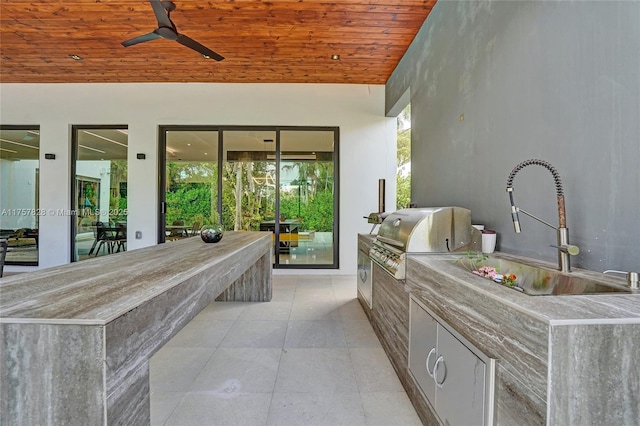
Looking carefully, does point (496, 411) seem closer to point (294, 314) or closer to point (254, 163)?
point (294, 314)

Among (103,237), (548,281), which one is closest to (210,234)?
(548,281)

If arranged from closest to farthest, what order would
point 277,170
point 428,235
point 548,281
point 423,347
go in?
point 548,281 → point 423,347 → point 428,235 → point 277,170

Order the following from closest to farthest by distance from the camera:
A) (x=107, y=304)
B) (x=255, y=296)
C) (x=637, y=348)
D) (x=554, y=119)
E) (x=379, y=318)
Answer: (x=637, y=348), (x=107, y=304), (x=554, y=119), (x=379, y=318), (x=255, y=296)

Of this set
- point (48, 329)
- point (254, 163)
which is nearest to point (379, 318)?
point (48, 329)

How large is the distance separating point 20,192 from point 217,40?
4.55m

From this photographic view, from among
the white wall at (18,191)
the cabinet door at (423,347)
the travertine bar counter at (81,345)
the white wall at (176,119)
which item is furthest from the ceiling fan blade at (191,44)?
the white wall at (18,191)

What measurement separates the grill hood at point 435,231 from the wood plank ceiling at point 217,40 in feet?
7.86

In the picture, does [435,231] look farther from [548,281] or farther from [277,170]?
[277,170]

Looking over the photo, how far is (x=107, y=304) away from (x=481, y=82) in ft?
8.52

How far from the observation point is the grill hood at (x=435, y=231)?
1.88 meters

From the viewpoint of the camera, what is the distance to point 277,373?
6.31 feet

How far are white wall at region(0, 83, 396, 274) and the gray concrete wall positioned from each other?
2168 mm

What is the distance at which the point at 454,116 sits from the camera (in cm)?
254

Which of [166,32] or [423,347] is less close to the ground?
[166,32]
